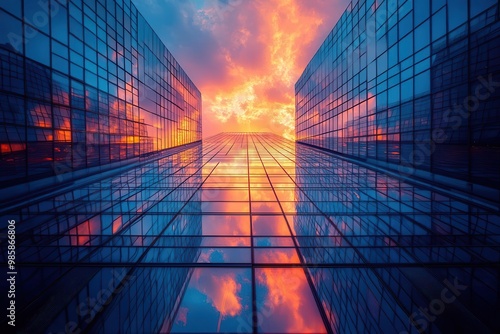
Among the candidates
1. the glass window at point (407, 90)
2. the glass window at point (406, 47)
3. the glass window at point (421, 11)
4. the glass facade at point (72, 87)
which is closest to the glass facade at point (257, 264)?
the glass facade at point (72, 87)

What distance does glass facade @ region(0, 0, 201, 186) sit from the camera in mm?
12352

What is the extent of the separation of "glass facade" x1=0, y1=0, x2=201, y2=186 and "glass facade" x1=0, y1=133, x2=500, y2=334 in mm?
3981

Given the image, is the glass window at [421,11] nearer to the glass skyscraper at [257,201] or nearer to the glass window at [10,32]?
the glass skyscraper at [257,201]

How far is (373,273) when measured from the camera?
19.6 ft

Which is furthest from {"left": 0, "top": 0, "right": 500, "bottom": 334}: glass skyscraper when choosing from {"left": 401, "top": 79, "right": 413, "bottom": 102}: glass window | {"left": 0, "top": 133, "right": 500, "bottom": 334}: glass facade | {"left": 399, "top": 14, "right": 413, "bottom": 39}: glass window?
{"left": 399, "top": 14, "right": 413, "bottom": 39}: glass window

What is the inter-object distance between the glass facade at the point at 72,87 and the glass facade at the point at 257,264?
3.98m

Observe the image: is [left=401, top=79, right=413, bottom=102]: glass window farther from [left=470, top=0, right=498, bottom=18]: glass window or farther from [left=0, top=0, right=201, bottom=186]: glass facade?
[left=0, top=0, right=201, bottom=186]: glass facade

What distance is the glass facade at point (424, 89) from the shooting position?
38.7 feet

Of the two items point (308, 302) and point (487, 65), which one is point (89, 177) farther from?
point (487, 65)

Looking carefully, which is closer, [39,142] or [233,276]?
[233,276]

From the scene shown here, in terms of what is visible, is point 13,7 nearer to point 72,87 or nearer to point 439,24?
point 72,87

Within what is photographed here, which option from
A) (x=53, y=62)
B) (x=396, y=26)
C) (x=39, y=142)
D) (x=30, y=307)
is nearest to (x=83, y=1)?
(x=53, y=62)

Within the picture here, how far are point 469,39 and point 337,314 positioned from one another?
49.8 feet

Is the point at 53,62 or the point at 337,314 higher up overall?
the point at 53,62
